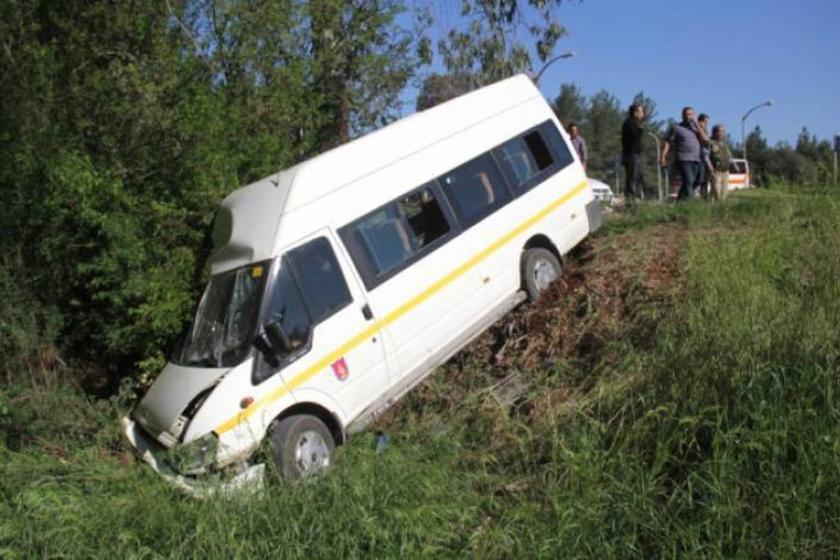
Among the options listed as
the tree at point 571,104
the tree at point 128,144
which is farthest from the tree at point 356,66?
the tree at point 571,104

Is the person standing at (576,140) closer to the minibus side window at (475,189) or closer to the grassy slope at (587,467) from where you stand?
the minibus side window at (475,189)

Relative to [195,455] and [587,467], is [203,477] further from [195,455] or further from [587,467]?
[587,467]

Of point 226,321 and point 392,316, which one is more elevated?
point 226,321

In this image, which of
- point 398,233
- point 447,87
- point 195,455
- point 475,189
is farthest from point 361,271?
point 447,87

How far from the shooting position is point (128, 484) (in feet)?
19.6

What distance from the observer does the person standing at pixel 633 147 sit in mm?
12973

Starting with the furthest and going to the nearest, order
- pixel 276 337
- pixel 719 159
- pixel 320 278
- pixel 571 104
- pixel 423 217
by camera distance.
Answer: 1. pixel 571 104
2. pixel 719 159
3. pixel 423 217
4. pixel 320 278
5. pixel 276 337

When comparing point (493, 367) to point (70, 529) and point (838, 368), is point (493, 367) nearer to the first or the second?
point (838, 368)

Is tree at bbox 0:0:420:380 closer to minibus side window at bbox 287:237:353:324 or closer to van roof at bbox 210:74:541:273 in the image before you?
van roof at bbox 210:74:541:273

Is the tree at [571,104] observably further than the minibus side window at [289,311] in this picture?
Yes

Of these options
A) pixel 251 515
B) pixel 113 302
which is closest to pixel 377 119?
pixel 113 302

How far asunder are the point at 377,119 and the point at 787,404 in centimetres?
1181

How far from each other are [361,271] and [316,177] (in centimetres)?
99

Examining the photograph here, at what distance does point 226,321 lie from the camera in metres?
6.86
